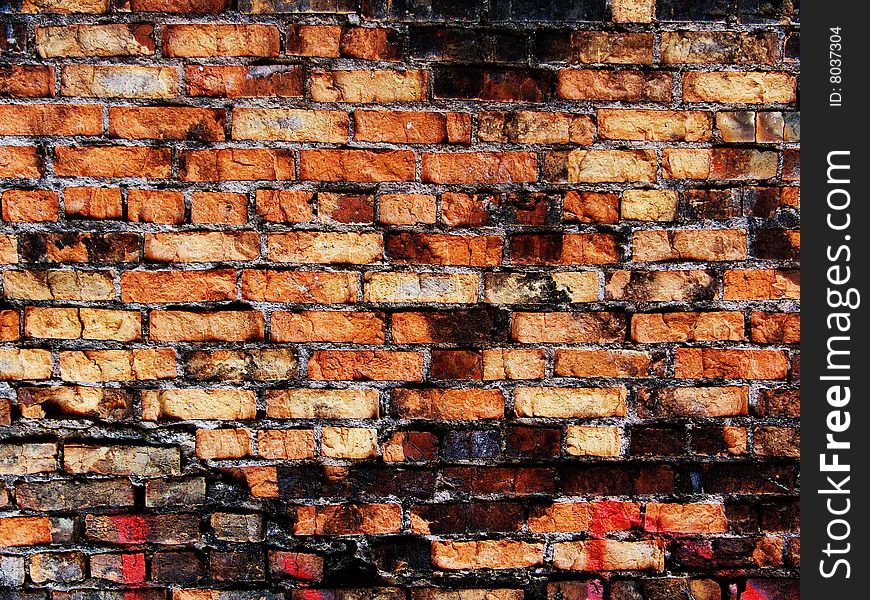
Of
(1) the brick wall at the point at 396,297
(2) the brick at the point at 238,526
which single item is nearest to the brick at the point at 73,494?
(1) the brick wall at the point at 396,297

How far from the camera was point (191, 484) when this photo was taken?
1.22 m

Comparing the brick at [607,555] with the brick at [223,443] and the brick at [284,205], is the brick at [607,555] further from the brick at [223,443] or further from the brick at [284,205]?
the brick at [284,205]

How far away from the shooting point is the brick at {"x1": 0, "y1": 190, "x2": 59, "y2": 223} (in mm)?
1188

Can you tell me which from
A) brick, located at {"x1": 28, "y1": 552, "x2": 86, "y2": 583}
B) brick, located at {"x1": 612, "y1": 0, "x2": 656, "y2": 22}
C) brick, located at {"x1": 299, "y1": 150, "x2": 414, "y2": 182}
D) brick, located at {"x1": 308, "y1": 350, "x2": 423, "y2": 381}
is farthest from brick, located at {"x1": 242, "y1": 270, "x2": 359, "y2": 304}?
brick, located at {"x1": 612, "y1": 0, "x2": 656, "y2": 22}

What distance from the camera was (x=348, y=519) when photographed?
48.3 inches

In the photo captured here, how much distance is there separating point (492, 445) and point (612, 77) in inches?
36.4

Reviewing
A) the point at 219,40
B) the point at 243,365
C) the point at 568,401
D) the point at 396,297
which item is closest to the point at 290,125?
the point at 219,40

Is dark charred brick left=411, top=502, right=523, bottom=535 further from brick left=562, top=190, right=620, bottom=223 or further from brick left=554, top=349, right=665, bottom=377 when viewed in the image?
brick left=562, top=190, right=620, bottom=223

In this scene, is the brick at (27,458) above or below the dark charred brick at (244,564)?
above

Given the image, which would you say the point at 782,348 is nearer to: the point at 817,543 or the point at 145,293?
the point at 817,543

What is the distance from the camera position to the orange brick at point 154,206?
119 cm

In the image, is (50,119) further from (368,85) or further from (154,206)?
(368,85)

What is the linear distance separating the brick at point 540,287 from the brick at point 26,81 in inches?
44.1

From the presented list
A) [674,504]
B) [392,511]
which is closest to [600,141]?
[674,504]
